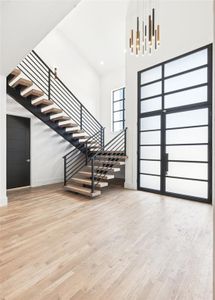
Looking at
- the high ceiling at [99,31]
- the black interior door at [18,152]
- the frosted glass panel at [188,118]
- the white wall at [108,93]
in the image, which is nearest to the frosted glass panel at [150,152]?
the frosted glass panel at [188,118]

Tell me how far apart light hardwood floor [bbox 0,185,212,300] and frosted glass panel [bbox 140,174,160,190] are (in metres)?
1.07

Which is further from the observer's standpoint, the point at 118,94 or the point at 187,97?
the point at 118,94

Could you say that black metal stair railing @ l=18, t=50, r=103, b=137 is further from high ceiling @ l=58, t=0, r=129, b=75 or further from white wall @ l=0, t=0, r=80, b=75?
white wall @ l=0, t=0, r=80, b=75

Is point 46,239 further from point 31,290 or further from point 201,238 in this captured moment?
point 201,238

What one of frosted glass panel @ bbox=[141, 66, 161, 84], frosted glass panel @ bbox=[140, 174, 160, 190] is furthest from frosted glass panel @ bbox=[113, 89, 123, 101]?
frosted glass panel @ bbox=[140, 174, 160, 190]

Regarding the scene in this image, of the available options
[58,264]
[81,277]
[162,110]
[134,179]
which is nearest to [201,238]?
[81,277]

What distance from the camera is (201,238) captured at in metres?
2.35

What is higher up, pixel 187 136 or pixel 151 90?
pixel 151 90

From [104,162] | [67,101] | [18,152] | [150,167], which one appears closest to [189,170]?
[150,167]

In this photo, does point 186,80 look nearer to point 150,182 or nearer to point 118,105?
point 150,182

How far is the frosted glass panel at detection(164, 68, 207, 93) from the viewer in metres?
3.88

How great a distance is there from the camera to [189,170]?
4125mm

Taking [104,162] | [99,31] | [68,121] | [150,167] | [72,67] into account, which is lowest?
[150,167]

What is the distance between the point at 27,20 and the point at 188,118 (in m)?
3.68
